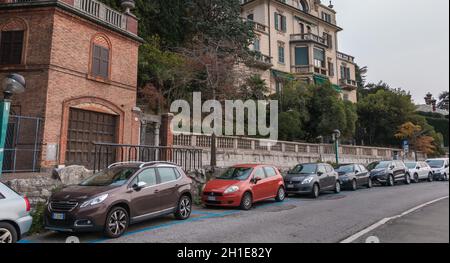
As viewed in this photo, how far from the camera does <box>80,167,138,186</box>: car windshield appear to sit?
8531 millimetres

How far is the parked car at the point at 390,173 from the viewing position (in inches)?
871

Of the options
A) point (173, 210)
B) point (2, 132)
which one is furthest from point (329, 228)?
point (2, 132)

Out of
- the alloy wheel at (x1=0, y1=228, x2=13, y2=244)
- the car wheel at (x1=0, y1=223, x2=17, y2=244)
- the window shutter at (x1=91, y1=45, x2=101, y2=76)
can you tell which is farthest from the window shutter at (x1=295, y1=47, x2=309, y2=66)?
the alloy wheel at (x1=0, y1=228, x2=13, y2=244)

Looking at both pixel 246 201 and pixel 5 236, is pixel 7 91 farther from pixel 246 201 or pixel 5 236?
pixel 246 201

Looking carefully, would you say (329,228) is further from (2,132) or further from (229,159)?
(229,159)

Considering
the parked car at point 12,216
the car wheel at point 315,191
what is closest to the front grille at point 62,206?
the parked car at point 12,216

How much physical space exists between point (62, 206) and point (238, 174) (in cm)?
692

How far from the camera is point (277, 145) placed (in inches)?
938

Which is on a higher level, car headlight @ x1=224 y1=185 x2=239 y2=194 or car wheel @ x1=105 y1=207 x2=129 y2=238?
car headlight @ x1=224 y1=185 x2=239 y2=194

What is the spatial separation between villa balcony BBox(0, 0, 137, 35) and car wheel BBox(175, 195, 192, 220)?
10302 millimetres

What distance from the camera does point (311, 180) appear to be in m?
15.7

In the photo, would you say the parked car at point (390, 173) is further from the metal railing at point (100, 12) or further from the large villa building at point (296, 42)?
the metal railing at point (100, 12)

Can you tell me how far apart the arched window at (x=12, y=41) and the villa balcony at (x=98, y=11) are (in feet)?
2.97

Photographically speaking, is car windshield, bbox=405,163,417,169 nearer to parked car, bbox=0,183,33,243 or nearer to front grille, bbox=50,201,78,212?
front grille, bbox=50,201,78,212
